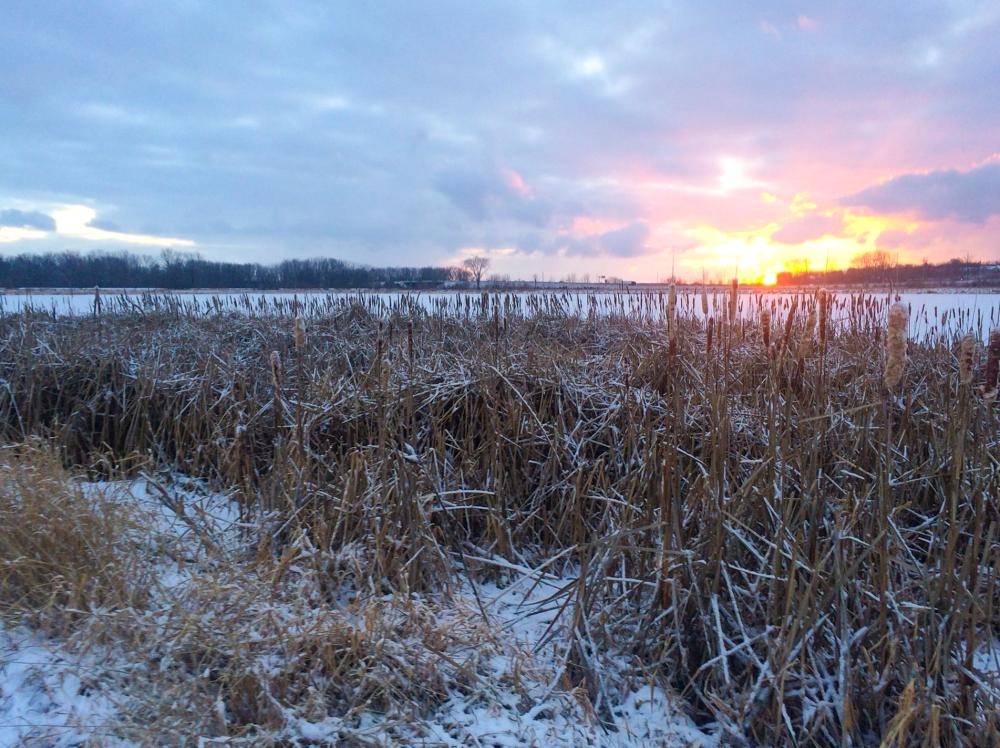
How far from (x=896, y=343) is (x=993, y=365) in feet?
1.71

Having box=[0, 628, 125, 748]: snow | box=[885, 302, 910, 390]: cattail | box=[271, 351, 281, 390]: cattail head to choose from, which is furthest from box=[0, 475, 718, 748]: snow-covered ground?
box=[885, 302, 910, 390]: cattail

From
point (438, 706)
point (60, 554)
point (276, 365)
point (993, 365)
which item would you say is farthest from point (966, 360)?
point (60, 554)

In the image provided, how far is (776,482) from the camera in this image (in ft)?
7.64

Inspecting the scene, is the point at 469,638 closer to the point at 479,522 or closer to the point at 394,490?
the point at 394,490

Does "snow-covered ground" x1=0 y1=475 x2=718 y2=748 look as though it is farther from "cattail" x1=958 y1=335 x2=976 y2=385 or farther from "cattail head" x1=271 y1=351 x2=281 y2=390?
"cattail" x1=958 y1=335 x2=976 y2=385

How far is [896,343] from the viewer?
59.7 inches

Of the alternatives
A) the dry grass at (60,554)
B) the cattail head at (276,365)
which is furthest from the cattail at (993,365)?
the dry grass at (60,554)

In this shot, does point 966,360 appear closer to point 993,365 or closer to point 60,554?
point 993,365

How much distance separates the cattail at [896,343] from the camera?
4.90 feet

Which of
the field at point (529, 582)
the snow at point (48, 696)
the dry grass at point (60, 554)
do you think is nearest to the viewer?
the snow at point (48, 696)

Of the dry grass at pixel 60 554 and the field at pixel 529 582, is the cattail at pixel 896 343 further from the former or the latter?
Result: the dry grass at pixel 60 554

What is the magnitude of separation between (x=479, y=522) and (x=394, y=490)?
0.67 m

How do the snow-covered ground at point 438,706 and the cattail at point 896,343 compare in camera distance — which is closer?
the cattail at point 896,343

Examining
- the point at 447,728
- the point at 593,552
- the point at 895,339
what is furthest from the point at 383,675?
the point at 895,339
